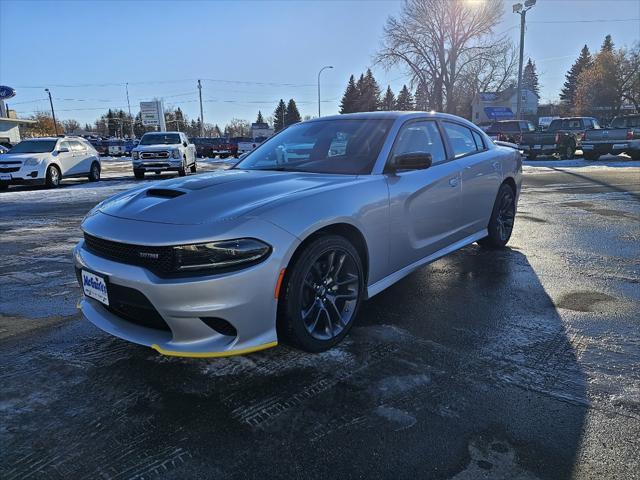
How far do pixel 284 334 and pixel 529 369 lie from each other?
1502 mm

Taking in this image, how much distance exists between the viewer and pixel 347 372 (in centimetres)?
279

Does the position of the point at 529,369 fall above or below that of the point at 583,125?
below

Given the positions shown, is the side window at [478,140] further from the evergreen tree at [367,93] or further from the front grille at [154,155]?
the evergreen tree at [367,93]

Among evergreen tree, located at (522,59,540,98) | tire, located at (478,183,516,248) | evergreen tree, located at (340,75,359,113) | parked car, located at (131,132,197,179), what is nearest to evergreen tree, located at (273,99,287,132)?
evergreen tree, located at (340,75,359,113)

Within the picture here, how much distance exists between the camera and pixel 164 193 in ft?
10.2

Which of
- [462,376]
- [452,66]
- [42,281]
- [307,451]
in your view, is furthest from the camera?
[452,66]

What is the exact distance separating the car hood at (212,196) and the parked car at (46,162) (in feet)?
41.5

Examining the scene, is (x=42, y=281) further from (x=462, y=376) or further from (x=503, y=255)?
(x=503, y=255)

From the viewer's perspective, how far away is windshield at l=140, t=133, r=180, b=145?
17913 millimetres

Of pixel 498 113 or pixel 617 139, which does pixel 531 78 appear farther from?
pixel 617 139

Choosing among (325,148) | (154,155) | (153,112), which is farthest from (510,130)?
(153,112)

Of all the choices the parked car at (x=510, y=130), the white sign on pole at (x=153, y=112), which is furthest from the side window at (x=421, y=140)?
the white sign on pole at (x=153, y=112)

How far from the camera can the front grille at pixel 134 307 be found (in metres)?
2.50

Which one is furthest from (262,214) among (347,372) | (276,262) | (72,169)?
(72,169)
